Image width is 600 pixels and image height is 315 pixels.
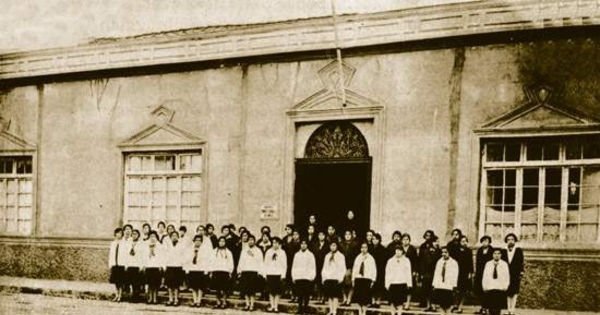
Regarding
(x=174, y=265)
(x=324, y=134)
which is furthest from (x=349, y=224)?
(x=174, y=265)

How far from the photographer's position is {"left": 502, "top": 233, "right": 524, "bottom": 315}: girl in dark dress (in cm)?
995

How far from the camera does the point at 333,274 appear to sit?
10.5 m

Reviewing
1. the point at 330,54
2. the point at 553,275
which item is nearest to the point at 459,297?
the point at 553,275

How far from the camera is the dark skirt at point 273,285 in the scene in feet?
35.8

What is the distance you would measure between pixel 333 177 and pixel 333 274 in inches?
98.3

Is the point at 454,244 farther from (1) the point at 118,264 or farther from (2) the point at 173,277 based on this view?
(1) the point at 118,264

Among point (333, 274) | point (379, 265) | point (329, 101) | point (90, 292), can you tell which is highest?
point (329, 101)

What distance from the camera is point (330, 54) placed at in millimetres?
12336

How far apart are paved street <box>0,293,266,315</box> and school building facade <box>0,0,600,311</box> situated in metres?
2.23

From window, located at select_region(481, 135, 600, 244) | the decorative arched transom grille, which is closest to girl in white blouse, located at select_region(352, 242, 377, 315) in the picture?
window, located at select_region(481, 135, 600, 244)

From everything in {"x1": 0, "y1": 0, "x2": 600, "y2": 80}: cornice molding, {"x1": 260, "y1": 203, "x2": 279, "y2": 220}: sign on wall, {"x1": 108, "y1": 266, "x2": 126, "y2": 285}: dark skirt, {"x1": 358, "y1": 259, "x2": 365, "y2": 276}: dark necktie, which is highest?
{"x1": 0, "y1": 0, "x2": 600, "y2": 80}: cornice molding

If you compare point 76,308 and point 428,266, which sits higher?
point 428,266

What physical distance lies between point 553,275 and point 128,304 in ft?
21.4

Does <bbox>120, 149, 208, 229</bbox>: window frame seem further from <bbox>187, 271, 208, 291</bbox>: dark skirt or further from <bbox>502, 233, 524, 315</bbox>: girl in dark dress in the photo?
<bbox>502, 233, 524, 315</bbox>: girl in dark dress
